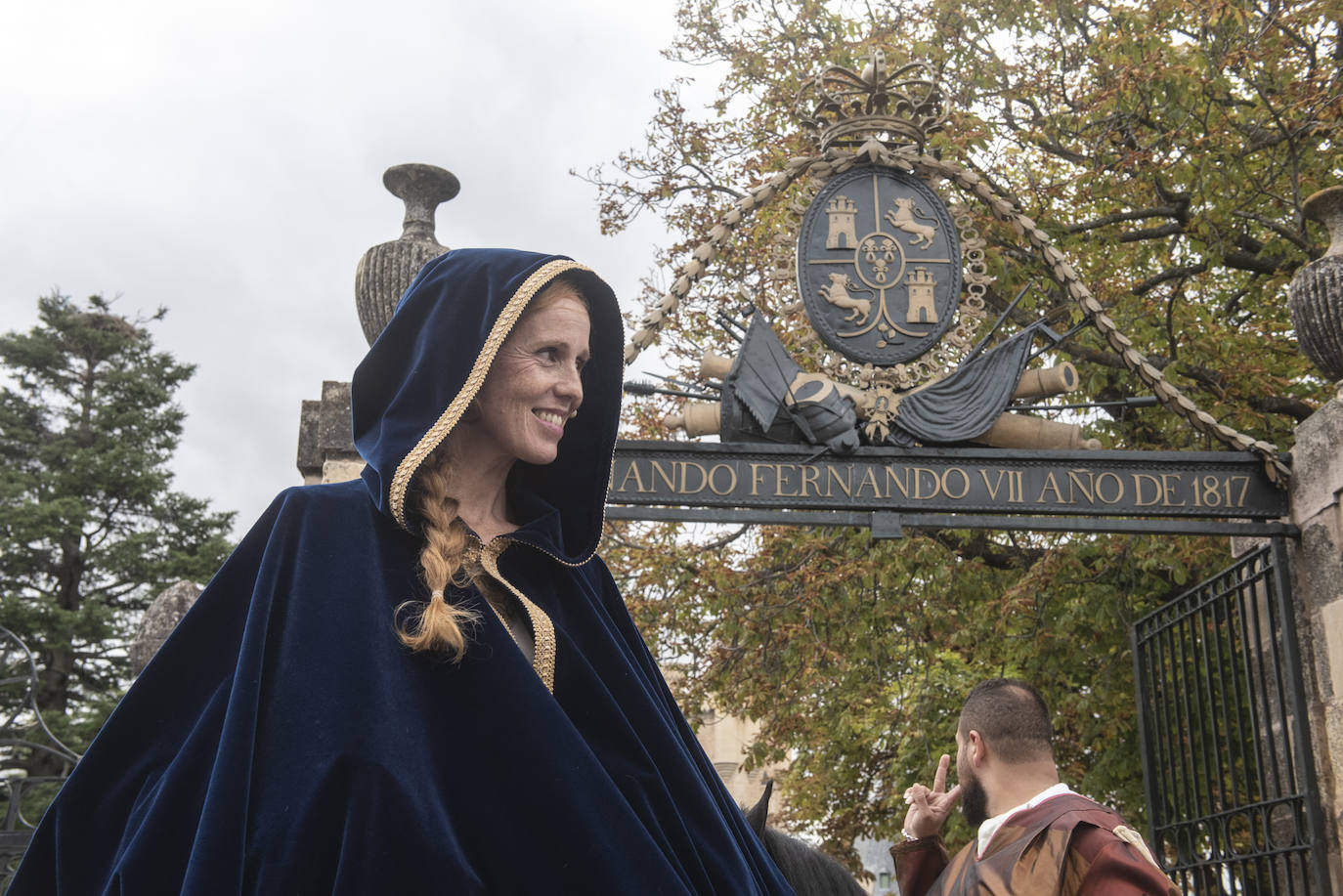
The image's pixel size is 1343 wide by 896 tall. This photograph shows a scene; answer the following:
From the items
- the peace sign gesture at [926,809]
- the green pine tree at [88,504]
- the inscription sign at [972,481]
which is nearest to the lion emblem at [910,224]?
the inscription sign at [972,481]

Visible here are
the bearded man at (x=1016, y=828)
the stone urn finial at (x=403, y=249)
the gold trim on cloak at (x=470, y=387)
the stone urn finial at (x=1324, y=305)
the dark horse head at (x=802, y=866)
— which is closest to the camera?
the gold trim on cloak at (x=470, y=387)

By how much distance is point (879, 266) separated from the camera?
20.8ft

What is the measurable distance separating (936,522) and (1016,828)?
2474mm

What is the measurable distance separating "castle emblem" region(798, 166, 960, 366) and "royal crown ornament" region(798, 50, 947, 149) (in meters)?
0.24

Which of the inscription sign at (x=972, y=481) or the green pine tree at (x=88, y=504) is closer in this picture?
the inscription sign at (x=972, y=481)

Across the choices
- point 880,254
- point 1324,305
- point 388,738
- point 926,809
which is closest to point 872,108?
point 880,254

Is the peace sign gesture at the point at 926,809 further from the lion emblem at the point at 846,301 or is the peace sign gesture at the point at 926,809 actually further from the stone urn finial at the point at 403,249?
the stone urn finial at the point at 403,249

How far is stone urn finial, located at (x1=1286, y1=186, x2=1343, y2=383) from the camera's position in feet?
18.3

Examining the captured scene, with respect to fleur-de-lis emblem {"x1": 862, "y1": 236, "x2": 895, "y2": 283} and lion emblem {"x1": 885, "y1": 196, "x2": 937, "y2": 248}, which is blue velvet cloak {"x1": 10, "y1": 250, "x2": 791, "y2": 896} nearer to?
fleur-de-lis emblem {"x1": 862, "y1": 236, "x2": 895, "y2": 283}

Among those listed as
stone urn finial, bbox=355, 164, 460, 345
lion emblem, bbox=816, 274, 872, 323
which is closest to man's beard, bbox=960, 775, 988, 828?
lion emblem, bbox=816, 274, 872, 323

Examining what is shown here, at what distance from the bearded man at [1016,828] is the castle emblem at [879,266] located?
2.50 meters

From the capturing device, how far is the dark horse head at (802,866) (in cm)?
256

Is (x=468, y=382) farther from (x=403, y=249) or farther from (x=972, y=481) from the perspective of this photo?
(x=972, y=481)

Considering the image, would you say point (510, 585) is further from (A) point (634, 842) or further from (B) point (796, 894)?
(B) point (796, 894)
